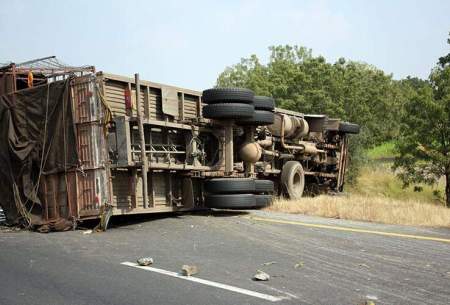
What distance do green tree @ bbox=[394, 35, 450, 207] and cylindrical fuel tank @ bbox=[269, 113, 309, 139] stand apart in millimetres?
7338

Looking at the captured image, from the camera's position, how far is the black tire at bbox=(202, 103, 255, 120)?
464 inches

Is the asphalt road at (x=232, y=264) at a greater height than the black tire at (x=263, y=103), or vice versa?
the black tire at (x=263, y=103)

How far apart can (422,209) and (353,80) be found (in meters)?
31.3

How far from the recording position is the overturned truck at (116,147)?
10211 mm

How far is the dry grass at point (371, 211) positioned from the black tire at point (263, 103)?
221 cm

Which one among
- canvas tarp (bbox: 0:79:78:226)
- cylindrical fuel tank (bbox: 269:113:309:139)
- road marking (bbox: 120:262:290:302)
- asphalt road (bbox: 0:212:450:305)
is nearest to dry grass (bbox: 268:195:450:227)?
asphalt road (bbox: 0:212:450:305)

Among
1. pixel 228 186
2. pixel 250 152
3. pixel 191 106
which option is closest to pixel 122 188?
pixel 228 186

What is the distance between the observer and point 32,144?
35.9ft

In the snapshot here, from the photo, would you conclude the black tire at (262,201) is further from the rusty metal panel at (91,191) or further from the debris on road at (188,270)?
the debris on road at (188,270)

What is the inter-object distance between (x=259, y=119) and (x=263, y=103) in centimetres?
51

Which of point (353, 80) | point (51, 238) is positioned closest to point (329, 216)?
point (51, 238)

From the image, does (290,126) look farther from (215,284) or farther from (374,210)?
(215,284)

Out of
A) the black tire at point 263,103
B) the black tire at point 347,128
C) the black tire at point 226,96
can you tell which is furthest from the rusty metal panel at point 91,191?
the black tire at point 347,128

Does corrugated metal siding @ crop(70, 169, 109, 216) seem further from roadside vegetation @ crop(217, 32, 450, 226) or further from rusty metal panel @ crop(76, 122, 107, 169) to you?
roadside vegetation @ crop(217, 32, 450, 226)
